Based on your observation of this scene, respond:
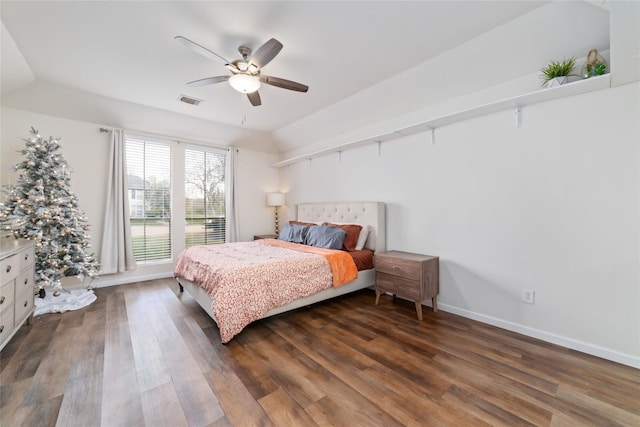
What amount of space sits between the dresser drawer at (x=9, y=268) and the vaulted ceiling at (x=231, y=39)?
2.08 metres

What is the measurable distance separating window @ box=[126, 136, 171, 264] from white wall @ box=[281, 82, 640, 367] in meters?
4.23

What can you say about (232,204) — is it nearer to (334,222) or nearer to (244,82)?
(334,222)

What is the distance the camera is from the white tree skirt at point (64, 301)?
9.90ft

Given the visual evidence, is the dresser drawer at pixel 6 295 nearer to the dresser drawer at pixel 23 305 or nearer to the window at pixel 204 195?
the dresser drawer at pixel 23 305

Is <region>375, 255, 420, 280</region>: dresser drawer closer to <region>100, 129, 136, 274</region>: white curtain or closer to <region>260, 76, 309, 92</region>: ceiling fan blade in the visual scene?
<region>260, 76, 309, 92</region>: ceiling fan blade

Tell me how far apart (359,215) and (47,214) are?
4.09 metres

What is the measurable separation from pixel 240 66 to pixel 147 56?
3.72ft

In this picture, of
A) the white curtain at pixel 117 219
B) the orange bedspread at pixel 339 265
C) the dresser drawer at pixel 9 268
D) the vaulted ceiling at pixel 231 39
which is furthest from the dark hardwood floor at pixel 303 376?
the vaulted ceiling at pixel 231 39

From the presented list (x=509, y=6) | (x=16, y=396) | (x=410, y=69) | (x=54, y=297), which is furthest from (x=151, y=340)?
(x=509, y=6)

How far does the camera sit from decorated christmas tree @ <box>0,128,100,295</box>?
308 cm

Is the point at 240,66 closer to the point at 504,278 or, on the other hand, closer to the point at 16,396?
the point at 16,396

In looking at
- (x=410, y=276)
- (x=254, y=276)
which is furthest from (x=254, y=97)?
(x=410, y=276)

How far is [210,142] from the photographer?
5125mm

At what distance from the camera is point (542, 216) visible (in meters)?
2.43
